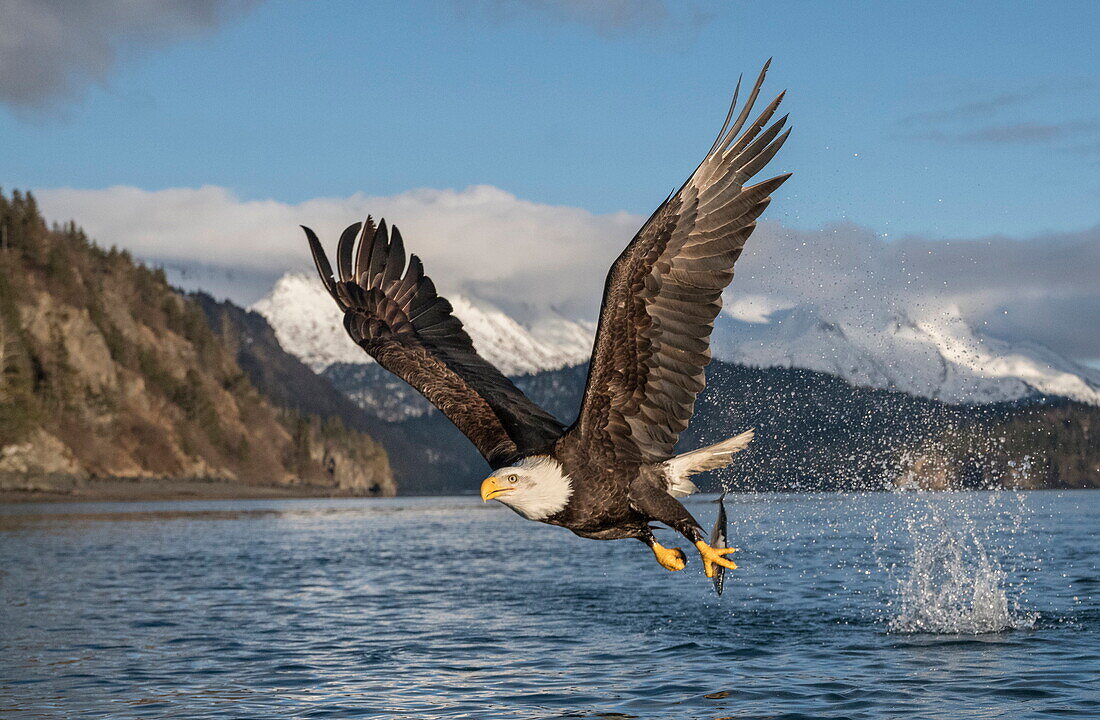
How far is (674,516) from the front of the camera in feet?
31.9

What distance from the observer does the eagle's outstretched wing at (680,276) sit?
9188 millimetres

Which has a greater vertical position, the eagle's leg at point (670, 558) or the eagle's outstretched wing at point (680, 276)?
the eagle's outstretched wing at point (680, 276)

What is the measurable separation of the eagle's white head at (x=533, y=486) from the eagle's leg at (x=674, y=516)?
64 cm

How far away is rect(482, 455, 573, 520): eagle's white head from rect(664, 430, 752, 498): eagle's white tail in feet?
3.26

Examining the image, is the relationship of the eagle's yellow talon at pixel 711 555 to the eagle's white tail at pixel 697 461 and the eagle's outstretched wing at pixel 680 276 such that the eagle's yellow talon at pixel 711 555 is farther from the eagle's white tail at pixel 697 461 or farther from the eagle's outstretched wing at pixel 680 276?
the eagle's outstretched wing at pixel 680 276

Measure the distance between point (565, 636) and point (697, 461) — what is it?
9.65 metres

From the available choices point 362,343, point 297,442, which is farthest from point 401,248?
point 297,442

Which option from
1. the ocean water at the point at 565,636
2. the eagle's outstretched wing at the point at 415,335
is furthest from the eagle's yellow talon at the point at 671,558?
the ocean water at the point at 565,636

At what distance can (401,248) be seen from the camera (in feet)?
46.2

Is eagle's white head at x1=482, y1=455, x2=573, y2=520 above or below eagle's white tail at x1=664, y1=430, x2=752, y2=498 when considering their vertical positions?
below

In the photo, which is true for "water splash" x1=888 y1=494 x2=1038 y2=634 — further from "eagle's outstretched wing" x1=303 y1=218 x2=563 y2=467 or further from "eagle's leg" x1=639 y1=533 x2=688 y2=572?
"eagle's leg" x1=639 y1=533 x2=688 y2=572

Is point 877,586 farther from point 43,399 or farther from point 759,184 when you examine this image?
point 43,399

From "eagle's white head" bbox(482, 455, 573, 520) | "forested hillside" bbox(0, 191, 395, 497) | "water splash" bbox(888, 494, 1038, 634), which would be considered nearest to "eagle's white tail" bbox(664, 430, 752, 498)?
"eagle's white head" bbox(482, 455, 573, 520)

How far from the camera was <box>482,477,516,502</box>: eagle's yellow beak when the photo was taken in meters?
9.08
